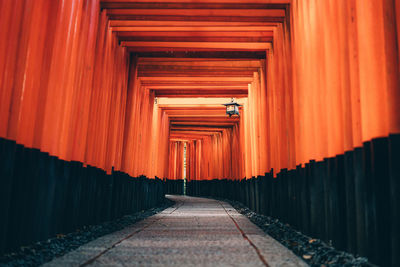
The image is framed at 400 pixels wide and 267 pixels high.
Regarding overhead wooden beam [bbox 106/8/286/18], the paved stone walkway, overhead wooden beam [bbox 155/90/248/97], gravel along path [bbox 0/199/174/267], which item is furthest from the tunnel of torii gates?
overhead wooden beam [bbox 155/90/248/97]

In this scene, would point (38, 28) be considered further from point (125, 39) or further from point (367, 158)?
point (125, 39)

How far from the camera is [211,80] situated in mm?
11227

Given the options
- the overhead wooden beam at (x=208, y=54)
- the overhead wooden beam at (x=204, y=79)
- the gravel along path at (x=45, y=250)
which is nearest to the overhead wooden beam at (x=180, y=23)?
the overhead wooden beam at (x=208, y=54)

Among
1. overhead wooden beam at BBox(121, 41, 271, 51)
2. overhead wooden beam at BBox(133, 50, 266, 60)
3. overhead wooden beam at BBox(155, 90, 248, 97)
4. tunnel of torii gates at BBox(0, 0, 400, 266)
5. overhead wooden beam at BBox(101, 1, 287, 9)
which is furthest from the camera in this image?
overhead wooden beam at BBox(155, 90, 248, 97)

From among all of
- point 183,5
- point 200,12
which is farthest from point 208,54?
point 183,5

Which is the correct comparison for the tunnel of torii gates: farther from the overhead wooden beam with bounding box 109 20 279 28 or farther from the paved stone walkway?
the paved stone walkway

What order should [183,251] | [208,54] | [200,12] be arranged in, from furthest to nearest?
[208,54]
[200,12]
[183,251]

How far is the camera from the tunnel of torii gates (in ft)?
10.2

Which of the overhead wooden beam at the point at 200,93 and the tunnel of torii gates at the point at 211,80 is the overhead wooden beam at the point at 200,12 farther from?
the overhead wooden beam at the point at 200,93

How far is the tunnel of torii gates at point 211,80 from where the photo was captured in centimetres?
310

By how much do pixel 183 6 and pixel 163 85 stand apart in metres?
4.90

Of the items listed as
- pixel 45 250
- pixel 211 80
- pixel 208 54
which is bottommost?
pixel 45 250

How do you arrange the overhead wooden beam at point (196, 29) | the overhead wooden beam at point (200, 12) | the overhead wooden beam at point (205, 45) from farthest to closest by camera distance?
the overhead wooden beam at point (205, 45)
the overhead wooden beam at point (196, 29)
the overhead wooden beam at point (200, 12)

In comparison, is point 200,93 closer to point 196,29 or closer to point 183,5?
point 196,29
